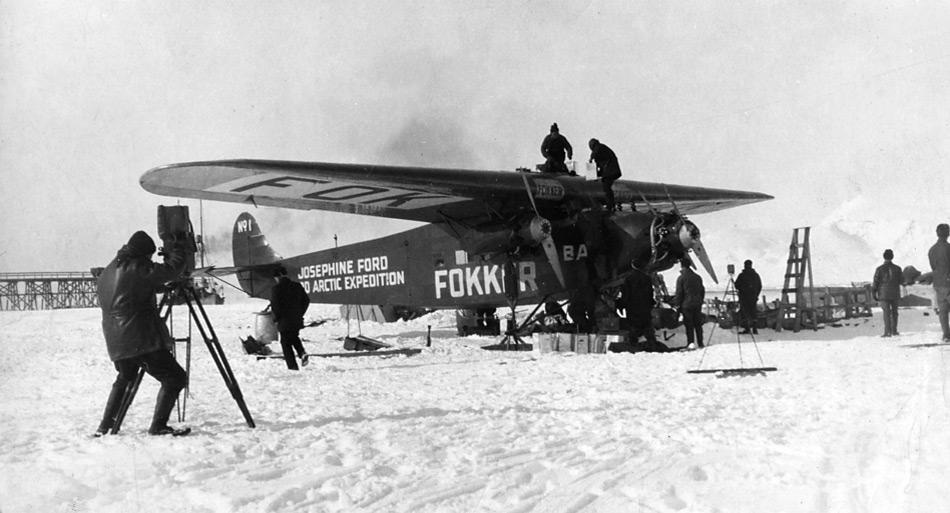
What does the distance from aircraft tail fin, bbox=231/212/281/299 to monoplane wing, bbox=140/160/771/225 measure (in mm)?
7318

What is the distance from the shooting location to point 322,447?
4480mm

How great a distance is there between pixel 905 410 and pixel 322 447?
438 centimetres

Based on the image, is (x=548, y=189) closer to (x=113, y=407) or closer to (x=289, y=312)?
(x=289, y=312)

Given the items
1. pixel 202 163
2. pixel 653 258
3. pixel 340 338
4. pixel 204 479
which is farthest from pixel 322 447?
pixel 340 338

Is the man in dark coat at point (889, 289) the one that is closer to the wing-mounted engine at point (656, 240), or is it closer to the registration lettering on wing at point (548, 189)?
the wing-mounted engine at point (656, 240)

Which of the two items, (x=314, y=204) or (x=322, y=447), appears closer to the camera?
(x=322, y=447)

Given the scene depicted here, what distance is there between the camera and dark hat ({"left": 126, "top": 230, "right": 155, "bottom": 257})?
5070 mm

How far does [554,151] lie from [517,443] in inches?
399

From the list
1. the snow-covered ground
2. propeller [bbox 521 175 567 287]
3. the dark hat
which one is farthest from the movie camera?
propeller [bbox 521 175 567 287]

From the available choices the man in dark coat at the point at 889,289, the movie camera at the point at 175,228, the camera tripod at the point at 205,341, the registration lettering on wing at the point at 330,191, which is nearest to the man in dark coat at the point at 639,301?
the registration lettering on wing at the point at 330,191

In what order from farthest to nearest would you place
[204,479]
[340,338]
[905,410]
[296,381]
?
[340,338]
[296,381]
[905,410]
[204,479]

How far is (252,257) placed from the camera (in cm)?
2030

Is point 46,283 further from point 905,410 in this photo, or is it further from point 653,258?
point 905,410

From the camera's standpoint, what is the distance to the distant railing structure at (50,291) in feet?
195
